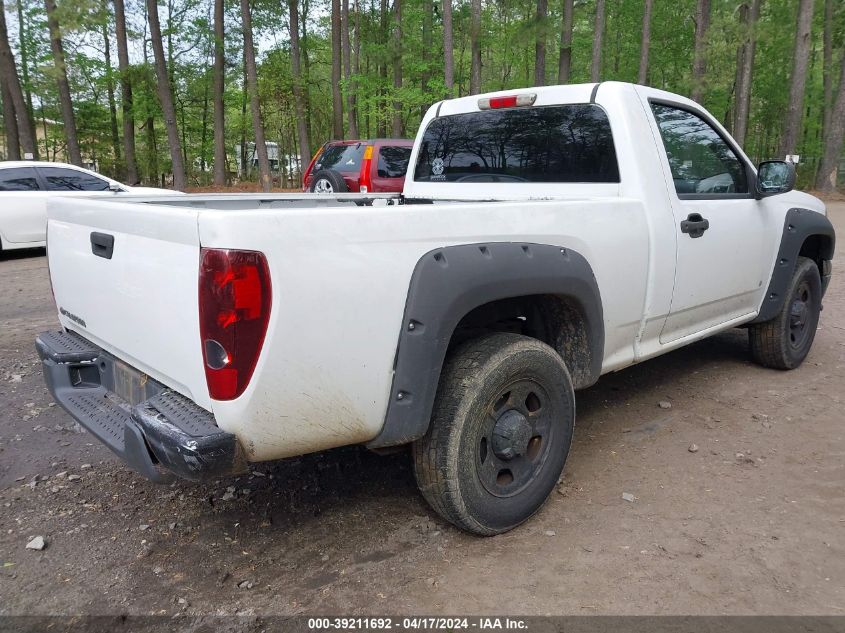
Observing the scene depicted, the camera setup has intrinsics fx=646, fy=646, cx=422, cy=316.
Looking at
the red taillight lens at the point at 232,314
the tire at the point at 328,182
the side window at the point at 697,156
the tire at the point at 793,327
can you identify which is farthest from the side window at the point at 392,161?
the red taillight lens at the point at 232,314

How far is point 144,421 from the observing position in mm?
2160

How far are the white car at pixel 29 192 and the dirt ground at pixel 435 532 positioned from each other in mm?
7307

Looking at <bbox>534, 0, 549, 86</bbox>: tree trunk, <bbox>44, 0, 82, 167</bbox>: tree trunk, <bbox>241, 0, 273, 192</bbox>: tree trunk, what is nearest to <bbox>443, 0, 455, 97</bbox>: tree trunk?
<bbox>534, 0, 549, 86</bbox>: tree trunk

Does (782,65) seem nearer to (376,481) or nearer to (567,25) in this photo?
(567,25)

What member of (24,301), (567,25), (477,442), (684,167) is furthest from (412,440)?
(567,25)

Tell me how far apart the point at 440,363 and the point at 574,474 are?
52.6 inches

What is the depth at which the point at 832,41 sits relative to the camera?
2902 centimetres

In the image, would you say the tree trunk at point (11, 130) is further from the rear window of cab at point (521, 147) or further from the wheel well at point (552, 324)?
the wheel well at point (552, 324)

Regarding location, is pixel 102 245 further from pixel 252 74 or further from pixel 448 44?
pixel 252 74

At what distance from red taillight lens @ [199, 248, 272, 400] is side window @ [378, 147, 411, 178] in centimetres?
949

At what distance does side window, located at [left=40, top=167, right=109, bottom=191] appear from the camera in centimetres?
1066

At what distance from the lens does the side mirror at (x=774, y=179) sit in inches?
160

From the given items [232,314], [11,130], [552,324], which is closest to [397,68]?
[11,130]

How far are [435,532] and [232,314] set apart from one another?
4.61 ft
